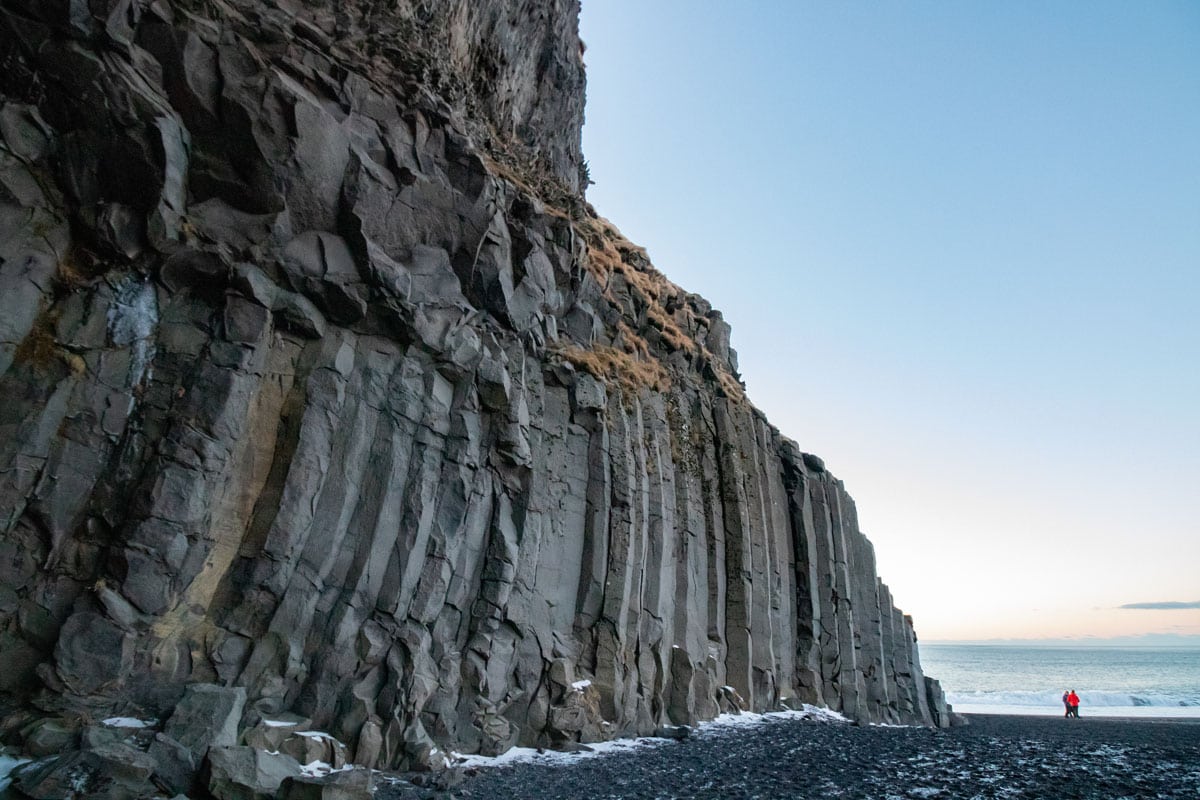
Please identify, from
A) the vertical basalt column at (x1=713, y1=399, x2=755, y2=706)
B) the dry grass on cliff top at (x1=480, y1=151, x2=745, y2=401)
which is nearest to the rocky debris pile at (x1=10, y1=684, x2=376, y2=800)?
the dry grass on cliff top at (x1=480, y1=151, x2=745, y2=401)

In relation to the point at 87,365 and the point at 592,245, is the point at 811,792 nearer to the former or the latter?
the point at 87,365

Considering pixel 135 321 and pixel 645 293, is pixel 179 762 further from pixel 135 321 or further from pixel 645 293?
pixel 645 293

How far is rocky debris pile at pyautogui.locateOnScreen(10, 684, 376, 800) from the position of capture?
10633 millimetres

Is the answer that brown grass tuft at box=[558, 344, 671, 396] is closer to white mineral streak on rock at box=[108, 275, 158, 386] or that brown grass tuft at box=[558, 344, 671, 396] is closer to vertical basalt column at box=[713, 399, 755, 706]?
vertical basalt column at box=[713, 399, 755, 706]

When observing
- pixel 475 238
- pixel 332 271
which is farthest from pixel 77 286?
pixel 475 238

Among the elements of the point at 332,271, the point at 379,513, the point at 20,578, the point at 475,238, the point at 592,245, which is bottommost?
the point at 20,578

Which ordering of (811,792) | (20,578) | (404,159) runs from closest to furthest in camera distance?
(20,578) → (811,792) → (404,159)

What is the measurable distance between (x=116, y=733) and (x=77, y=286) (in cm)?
860

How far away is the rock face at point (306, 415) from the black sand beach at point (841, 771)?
214 centimetres

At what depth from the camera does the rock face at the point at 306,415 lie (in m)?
13.8

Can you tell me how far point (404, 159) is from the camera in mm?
20672

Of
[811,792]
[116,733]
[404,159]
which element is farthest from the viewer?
[404,159]

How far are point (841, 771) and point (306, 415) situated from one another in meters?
15.8

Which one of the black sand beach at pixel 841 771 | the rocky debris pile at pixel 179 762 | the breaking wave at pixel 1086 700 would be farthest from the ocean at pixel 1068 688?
the rocky debris pile at pixel 179 762
